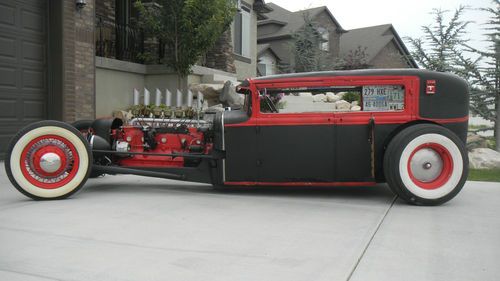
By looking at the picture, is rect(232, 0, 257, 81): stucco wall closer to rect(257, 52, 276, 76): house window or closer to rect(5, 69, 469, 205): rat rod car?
rect(257, 52, 276, 76): house window

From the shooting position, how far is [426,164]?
16.2 feet

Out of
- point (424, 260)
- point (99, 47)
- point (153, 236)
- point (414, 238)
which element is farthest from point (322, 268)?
point (99, 47)

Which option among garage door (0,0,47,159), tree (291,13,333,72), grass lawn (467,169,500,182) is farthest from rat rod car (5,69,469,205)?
tree (291,13,333,72)

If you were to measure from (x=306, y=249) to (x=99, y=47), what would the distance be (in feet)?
31.4

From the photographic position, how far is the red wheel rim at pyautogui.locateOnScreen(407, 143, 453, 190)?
491 cm

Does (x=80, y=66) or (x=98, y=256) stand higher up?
(x=80, y=66)

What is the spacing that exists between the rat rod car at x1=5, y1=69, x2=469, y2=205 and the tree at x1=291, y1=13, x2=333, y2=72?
569 inches

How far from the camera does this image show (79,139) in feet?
16.9

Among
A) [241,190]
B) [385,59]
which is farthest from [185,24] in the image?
[385,59]

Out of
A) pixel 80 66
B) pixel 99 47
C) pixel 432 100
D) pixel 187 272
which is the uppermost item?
pixel 99 47

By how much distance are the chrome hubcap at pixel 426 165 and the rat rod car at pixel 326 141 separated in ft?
0.04

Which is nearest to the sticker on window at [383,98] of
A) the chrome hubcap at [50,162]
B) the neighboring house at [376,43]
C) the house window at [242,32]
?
the chrome hubcap at [50,162]

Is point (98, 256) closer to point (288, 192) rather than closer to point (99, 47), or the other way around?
point (288, 192)

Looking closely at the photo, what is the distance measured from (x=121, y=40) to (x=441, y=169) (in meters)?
9.82
